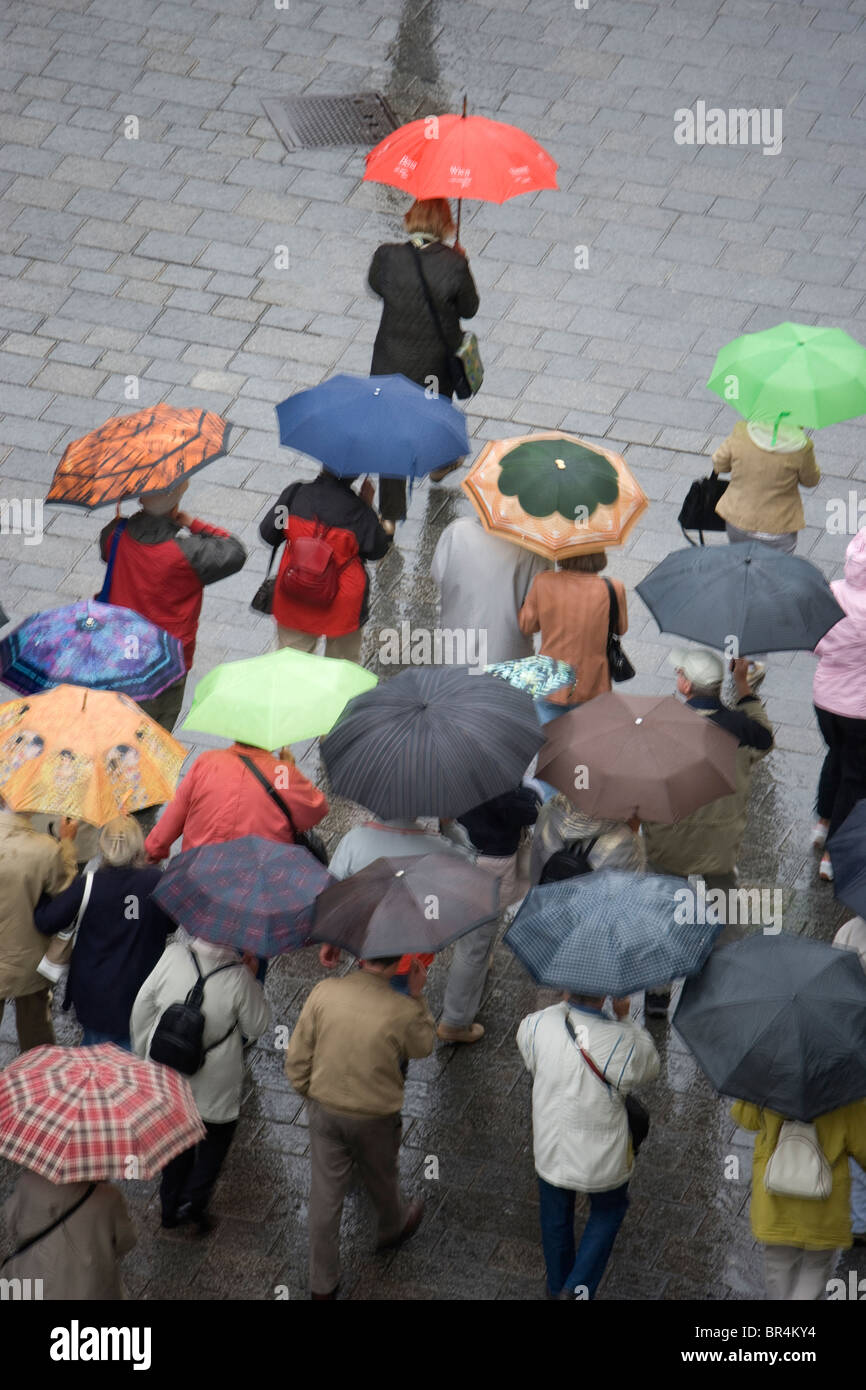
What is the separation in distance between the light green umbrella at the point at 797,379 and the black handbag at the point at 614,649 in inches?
57.3

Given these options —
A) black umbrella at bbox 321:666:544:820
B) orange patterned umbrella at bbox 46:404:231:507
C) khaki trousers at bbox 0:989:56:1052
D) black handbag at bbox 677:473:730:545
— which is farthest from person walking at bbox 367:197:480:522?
khaki trousers at bbox 0:989:56:1052

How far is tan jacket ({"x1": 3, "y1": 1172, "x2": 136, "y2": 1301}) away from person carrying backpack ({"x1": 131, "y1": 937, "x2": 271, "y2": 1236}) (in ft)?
2.00

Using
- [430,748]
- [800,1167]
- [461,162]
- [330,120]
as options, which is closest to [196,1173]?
[430,748]

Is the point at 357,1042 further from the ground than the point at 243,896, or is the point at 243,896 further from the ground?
the point at 243,896

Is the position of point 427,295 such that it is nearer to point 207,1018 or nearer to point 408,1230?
point 207,1018

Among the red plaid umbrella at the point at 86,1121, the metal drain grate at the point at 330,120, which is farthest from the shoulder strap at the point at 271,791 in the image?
the metal drain grate at the point at 330,120

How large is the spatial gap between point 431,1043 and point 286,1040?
1.67 metres

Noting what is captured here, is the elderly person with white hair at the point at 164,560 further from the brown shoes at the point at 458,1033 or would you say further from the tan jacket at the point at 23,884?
the brown shoes at the point at 458,1033

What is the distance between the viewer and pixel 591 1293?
6.58 meters

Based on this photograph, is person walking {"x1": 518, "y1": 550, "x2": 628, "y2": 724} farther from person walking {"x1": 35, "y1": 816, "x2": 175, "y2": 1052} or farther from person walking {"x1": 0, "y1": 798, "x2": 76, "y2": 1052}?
person walking {"x1": 0, "y1": 798, "x2": 76, "y2": 1052}

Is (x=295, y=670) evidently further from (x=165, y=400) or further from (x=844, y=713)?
(x=165, y=400)

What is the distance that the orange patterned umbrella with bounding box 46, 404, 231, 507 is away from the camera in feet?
26.4

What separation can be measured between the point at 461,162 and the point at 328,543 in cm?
300

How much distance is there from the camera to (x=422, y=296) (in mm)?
10516
